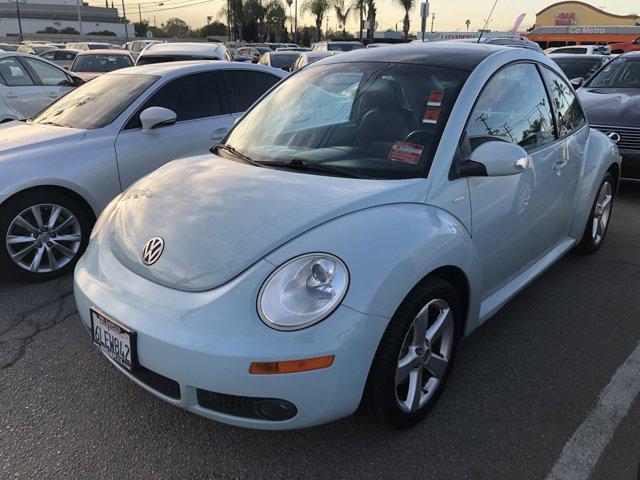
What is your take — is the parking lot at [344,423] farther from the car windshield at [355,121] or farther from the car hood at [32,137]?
the car hood at [32,137]

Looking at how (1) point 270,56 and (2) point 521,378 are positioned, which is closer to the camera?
(2) point 521,378

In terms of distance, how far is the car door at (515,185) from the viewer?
8.62 ft

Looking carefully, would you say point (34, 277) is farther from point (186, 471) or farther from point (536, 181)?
point (536, 181)

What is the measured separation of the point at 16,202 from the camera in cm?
376

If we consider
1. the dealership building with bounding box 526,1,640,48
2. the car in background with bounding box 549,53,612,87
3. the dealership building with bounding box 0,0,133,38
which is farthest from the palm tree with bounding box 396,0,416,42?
the dealership building with bounding box 0,0,133,38

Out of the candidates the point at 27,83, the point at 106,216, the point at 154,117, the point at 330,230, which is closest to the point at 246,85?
the point at 154,117

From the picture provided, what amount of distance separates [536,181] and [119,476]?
103 inches

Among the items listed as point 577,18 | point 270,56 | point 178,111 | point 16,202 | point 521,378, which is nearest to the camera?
point 521,378

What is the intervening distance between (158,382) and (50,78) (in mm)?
8154

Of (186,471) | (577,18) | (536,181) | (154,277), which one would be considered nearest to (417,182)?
(536,181)

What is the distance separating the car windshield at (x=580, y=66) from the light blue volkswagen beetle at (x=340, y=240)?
30.1 feet

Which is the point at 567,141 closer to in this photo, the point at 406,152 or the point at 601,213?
the point at 601,213

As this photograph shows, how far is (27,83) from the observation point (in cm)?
820

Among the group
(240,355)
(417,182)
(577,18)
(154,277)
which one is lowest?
Result: (240,355)
